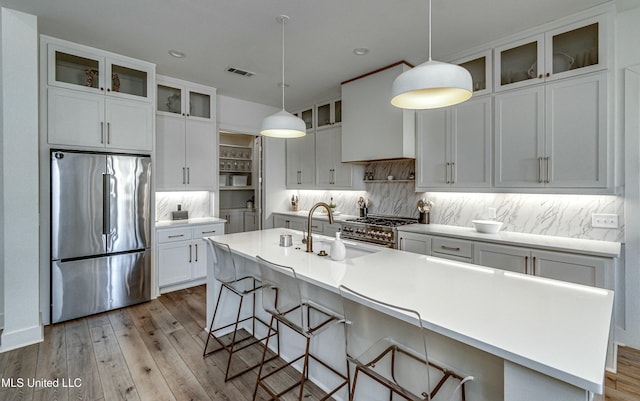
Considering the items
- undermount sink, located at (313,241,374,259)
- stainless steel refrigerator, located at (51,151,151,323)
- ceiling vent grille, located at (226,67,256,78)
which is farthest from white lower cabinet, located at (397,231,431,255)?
stainless steel refrigerator, located at (51,151,151,323)

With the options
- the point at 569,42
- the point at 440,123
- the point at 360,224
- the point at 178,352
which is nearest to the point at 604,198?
the point at 569,42

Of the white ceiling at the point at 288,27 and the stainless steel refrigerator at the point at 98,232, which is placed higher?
the white ceiling at the point at 288,27

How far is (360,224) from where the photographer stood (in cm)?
385

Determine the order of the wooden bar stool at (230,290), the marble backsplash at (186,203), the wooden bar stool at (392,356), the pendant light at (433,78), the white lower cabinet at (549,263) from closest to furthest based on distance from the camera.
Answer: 1. the wooden bar stool at (392,356)
2. the pendant light at (433,78)
3. the white lower cabinet at (549,263)
4. the wooden bar stool at (230,290)
5. the marble backsplash at (186,203)

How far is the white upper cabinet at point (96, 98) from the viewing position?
9.84ft

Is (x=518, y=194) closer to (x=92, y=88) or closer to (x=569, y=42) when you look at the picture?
(x=569, y=42)

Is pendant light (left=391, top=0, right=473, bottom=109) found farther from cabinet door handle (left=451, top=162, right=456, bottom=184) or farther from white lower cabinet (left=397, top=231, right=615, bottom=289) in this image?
cabinet door handle (left=451, top=162, right=456, bottom=184)

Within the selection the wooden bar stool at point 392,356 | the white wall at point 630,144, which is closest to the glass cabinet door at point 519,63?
the white wall at point 630,144

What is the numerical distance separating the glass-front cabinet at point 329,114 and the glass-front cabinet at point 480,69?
1849 millimetres

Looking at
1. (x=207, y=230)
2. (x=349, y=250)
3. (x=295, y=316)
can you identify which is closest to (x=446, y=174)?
(x=349, y=250)

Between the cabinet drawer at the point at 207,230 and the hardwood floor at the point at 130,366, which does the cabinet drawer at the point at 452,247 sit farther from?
the cabinet drawer at the point at 207,230

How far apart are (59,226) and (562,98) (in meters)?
4.87

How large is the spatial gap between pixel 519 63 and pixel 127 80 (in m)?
4.26

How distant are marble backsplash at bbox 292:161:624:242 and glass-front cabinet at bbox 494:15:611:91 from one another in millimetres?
1132
